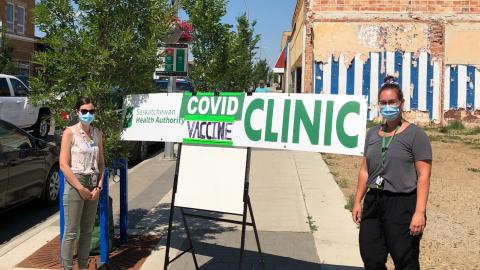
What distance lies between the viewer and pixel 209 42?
12758mm

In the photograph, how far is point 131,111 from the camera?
17.4 feet

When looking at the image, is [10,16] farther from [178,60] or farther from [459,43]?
[178,60]

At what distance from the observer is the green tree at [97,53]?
511 centimetres

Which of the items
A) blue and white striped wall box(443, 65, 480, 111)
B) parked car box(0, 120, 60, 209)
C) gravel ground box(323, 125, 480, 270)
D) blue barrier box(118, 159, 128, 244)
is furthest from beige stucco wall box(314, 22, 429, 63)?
blue barrier box(118, 159, 128, 244)

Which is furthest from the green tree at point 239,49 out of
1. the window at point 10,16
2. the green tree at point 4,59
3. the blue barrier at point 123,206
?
the window at point 10,16

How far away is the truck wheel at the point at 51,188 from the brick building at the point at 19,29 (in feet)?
106

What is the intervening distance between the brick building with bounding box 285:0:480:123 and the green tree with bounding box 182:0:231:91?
665 centimetres

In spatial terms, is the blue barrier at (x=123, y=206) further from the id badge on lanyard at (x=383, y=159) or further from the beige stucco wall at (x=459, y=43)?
the beige stucco wall at (x=459, y=43)

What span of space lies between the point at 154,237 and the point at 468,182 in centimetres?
655

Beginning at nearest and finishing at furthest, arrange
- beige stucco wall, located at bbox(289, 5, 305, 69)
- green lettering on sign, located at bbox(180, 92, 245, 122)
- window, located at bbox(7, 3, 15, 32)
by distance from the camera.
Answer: green lettering on sign, located at bbox(180, 92, 245, 122) → beige stucco wall, located at bbox(289, 5, 305, 69) → window, located at bbox(7, 3, 15, 32)

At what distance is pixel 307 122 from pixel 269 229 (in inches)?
108

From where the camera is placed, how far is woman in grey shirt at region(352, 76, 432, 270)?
3725mm

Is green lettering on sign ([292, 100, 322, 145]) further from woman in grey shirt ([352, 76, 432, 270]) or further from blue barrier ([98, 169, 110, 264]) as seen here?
blue barrier ([98, 169, 110, 264])

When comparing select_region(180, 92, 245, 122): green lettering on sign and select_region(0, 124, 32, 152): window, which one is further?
select_region(0, 124, 32, 152): window
